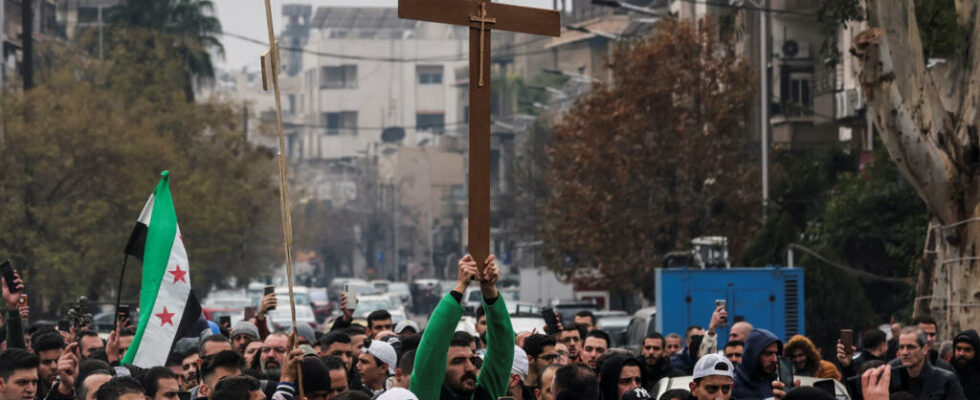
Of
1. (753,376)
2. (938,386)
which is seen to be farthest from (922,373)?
(753,376)

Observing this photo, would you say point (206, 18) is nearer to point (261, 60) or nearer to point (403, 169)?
point (261, 60)

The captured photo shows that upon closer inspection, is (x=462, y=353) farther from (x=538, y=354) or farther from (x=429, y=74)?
(x=429, y=74)

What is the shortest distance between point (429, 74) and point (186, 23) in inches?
4557

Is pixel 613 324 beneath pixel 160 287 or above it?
beneath

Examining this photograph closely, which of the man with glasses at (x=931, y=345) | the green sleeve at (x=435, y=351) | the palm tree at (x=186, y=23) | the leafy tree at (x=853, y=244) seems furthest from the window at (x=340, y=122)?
the green sleeve at (x=435, y=351)

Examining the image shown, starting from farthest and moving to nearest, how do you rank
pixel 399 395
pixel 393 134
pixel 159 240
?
pixel 393 134
pixel 159 240
pixel 399 395

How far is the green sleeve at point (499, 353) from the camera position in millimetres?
7969

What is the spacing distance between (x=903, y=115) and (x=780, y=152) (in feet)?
79.9

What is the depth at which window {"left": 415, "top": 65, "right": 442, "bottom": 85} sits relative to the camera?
17338 cm

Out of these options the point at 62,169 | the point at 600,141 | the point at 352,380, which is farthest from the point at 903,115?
the point at 62,169

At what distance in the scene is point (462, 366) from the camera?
8.13m

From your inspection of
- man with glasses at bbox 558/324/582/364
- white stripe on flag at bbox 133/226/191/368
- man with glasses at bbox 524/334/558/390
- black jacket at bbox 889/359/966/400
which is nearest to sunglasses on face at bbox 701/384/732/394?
man with glasses at bbox 524/334/558/390

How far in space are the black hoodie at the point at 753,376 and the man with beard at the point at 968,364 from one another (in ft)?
8.41

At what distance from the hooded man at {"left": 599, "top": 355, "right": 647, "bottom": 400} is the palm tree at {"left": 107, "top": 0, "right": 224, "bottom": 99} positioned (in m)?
47.1
